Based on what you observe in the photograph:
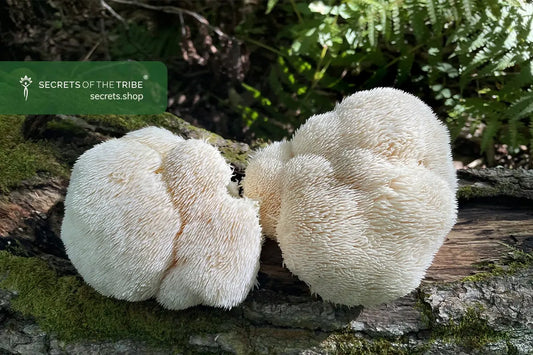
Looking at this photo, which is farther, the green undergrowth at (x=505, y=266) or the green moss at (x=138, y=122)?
the green moss at (x=138, y=122)

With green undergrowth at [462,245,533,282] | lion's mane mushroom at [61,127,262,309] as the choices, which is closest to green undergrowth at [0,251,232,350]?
lion's mane mushroom at [61,127,262,309]

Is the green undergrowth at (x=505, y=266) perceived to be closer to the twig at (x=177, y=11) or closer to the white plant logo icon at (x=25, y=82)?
the white plant logo icon at (x=25, y=82)

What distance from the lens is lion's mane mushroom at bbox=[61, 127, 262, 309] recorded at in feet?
6.26

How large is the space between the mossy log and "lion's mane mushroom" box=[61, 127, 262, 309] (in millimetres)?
223

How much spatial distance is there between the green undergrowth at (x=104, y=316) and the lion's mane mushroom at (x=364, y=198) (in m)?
0.66

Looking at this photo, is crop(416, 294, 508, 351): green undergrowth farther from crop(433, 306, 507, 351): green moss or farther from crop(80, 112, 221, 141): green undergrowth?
crop(80, 112, 221, 141): green undergrowth

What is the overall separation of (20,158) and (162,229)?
4.46 feet

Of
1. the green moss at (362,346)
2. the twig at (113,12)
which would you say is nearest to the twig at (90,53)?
the twig at (113,12)

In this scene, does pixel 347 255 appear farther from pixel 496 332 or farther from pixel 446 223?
pixel 496 332

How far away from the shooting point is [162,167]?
2070 millimetres

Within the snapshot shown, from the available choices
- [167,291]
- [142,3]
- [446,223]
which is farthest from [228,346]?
[142,3]

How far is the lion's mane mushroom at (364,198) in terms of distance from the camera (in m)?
1.87

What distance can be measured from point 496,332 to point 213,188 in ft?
5.86

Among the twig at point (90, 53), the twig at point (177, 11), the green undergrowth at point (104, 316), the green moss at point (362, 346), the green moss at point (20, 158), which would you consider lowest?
the green undergrowth at point (104, 316)
